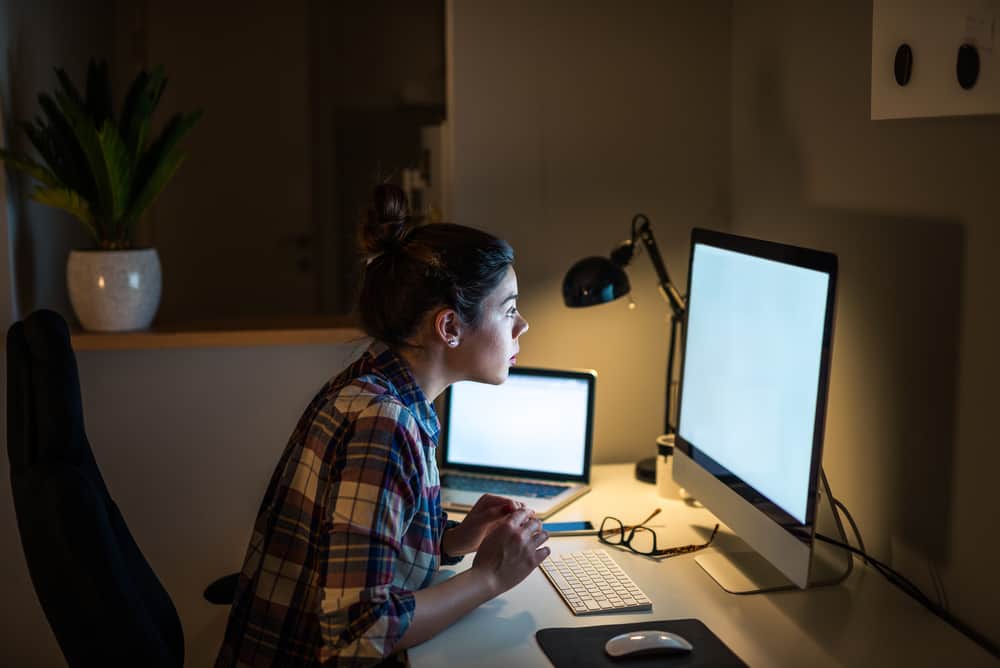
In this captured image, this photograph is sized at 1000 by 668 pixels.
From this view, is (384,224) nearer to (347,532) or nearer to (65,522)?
(347,532)

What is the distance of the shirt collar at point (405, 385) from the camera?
4.76ft

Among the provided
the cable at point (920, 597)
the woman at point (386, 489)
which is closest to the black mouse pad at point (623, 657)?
the woman at point (386, 489)

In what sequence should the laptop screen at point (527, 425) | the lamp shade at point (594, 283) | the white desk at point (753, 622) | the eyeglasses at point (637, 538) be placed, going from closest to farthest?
the white desk at point (753, 622), the eyeglasses at point (637, 538), the lamp shade at point (594, 283), the laptop screen at point (527, 425)

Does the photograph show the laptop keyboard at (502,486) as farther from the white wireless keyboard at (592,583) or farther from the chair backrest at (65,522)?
the chair backrest at (65,522)

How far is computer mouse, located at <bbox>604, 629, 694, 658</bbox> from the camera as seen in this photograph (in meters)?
1.31

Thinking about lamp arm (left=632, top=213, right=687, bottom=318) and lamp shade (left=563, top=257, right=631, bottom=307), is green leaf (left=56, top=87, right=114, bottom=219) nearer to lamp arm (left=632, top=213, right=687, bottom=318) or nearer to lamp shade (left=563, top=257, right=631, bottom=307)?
lamp shade (left=563, top=257, right=631, bottom=307)

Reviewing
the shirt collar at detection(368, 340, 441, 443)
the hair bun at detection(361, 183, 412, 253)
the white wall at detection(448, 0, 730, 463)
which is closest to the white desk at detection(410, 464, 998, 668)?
the shirt collar at detection(368, 340, 441, 443)

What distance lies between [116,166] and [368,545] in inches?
45.0

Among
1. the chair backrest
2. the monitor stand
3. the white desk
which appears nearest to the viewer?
the chair backrest

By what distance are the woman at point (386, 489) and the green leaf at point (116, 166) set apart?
2.52 feet

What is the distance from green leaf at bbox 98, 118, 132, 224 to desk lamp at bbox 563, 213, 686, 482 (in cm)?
91

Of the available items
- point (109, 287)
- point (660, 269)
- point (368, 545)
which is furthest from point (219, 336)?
point (368, 545)

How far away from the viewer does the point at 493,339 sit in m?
1.52

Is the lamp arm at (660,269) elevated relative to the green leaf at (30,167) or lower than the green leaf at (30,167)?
lower
